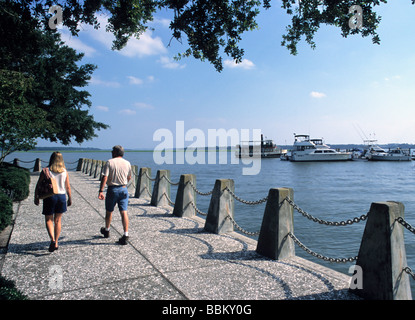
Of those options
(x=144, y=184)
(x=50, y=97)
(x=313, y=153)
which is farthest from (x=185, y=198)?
(x=313, y=153)

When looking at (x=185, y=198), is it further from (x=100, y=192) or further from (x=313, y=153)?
(x=313, y=153)

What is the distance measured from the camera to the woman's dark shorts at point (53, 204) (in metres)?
5.29

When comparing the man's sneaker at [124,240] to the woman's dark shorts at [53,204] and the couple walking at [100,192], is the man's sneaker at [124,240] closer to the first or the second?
the couple walking at [100,192]

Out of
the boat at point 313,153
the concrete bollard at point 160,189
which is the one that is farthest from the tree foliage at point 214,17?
the boat at point 313,153

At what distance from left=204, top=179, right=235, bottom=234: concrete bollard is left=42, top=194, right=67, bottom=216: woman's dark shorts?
10.2 ft

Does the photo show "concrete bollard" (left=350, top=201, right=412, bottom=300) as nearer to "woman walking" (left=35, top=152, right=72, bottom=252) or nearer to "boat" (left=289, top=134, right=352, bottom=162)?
"woman walking" (left=35, top=152, right=72, bottom=252)

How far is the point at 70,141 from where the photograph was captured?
29.4m

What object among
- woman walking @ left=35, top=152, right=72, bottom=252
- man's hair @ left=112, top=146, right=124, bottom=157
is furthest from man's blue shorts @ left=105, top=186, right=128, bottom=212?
woman walking @ left=35, top=152, right=72, bottom=252

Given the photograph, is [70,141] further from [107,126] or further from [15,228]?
[15,228]

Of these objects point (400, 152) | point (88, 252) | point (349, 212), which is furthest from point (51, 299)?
point (400, 152)

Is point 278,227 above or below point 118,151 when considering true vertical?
below

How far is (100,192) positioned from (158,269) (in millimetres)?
2199

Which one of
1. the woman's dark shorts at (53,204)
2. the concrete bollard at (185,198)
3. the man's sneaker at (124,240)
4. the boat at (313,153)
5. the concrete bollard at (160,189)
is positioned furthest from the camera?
the boat at (313,153)

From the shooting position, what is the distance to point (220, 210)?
265 inches
